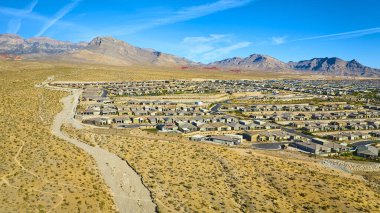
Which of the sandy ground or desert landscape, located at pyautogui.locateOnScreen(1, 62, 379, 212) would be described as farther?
desert landscape, located at pyautogui.locateOnScreen(1, 62, 379, 212)

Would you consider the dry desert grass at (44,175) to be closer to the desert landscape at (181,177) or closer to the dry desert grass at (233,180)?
the desert landscape at (181,177)

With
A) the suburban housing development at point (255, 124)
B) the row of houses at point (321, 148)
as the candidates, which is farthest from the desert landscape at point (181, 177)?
the suburban housing development at point (255, 124)

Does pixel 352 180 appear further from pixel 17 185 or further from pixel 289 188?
pixel 17 185

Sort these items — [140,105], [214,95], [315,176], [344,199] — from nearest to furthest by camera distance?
[344,199] → [315,176] → [140,105] → [214,95]

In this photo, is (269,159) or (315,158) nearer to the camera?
(269,159)

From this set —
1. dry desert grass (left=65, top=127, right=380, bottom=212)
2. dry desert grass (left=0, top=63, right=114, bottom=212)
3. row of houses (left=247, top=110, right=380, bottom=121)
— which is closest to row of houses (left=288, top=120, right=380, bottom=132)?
row of houses (left=247, top=110, right=380, bottom=121)

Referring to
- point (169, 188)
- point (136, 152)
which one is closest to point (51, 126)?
point (136, 152)

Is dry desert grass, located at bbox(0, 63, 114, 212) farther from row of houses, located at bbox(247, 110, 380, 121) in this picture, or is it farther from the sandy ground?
row of houses, located at bbox(247, 110, 380, 121)

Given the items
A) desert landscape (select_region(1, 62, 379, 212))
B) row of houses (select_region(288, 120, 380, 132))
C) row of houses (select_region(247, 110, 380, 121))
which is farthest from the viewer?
row of houses (select_region(247, 110, 380, 121))
